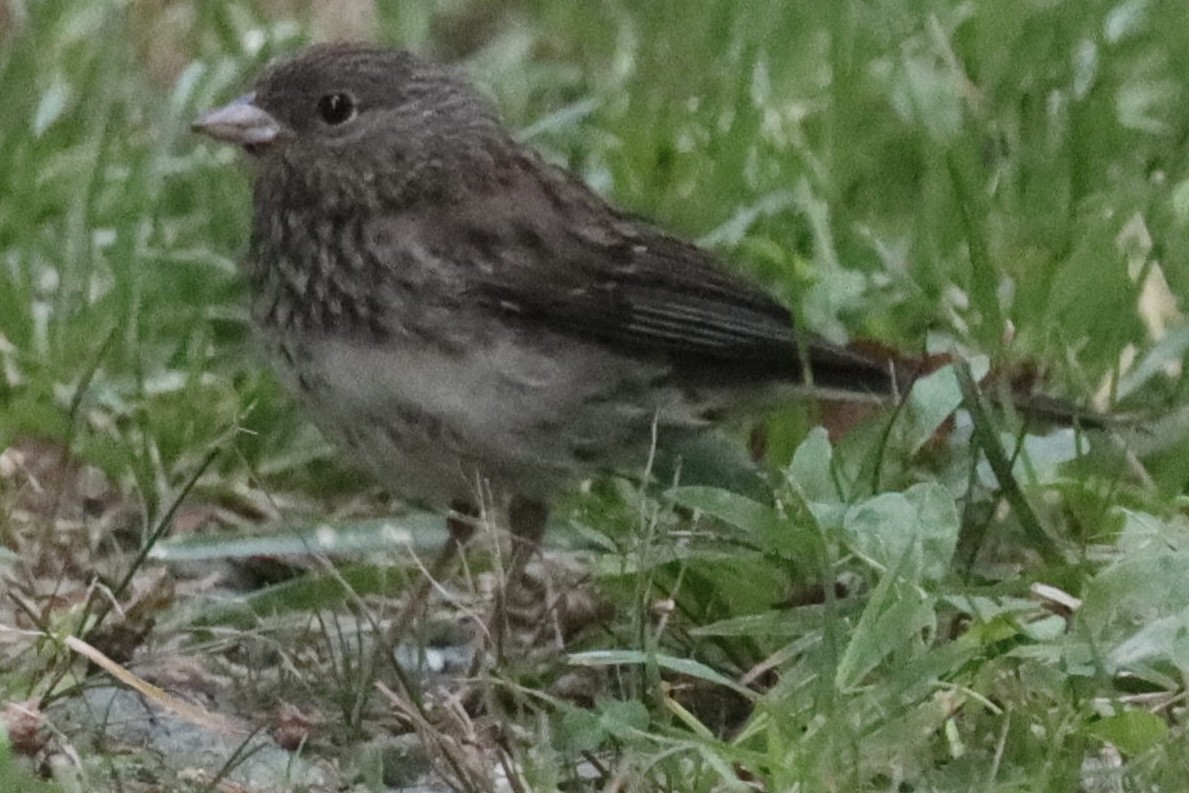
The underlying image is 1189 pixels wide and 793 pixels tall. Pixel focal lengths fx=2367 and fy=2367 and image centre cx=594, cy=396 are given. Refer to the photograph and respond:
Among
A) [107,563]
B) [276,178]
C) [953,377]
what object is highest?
[276,178]

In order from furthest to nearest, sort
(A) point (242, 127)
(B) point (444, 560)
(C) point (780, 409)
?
1. (C) point (780, 409)
2. (A) point (242, 127)
3. (B) point (444, 560)

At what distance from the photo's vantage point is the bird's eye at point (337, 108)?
3359mm

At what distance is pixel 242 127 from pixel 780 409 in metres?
0.87

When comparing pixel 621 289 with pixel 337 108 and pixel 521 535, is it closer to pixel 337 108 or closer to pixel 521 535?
pixel 521 535

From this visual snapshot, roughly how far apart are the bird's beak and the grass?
379mm

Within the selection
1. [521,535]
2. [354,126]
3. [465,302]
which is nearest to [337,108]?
[354,126]

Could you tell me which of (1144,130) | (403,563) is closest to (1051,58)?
(1144,130)

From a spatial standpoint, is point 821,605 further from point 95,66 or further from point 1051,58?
point 95,66

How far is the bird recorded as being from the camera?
9.91 ft

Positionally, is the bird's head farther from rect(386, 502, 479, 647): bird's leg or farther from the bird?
rect(386, 502, 479, 647): bird's leg

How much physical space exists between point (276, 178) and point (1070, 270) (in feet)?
4.07

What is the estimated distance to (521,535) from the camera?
126 inches

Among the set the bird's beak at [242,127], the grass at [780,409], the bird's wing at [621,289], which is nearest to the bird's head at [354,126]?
the bird's beak at [242,127]

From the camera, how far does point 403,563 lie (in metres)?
3.12
